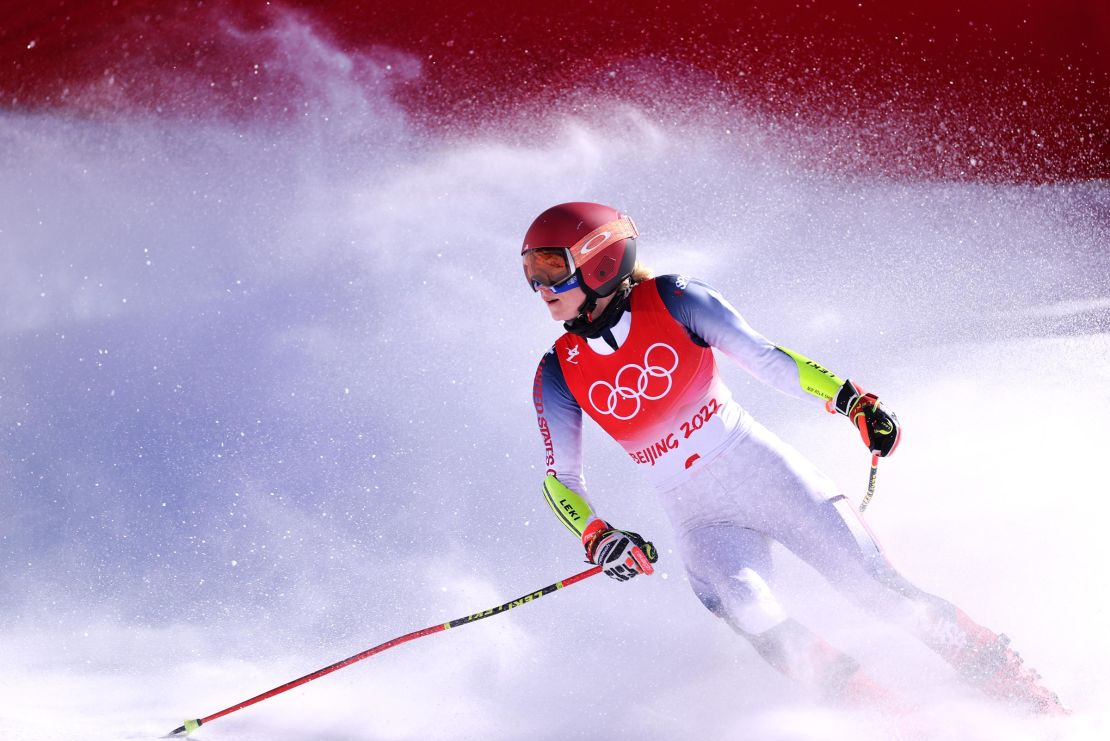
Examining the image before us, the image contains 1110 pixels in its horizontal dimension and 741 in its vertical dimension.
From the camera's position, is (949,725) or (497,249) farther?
(497,249)

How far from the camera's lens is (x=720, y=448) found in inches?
128

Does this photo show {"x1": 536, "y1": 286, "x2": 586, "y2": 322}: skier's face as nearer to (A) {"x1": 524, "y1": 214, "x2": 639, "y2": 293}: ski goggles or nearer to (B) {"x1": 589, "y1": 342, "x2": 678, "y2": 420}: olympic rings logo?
(A) {"x1": 524, "y1": 214, "x2": 639, "y2": 293}: ski goggles

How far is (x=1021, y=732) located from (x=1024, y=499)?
2.48m

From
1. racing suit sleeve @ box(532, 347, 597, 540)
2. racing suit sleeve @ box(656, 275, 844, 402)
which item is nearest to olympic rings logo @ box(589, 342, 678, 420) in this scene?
racing suit sleeve @ box(656, 275, 844, 402)

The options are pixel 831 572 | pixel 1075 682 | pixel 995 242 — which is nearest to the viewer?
pixel 831 572

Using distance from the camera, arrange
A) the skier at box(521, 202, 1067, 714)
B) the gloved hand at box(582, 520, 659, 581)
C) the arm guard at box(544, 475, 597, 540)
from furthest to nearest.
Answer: the arm guard at box(544, 475, 597, 540) < the gloved hand at box(582, 520, 659, 581) < the skier at box(521, 202, 1067, 714)

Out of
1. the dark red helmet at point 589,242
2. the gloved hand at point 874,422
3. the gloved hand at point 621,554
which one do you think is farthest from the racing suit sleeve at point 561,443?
the gloved hand at point 874,422

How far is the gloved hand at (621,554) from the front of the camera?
3.21 meters

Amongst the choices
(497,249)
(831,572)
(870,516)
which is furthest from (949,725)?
(497,249)

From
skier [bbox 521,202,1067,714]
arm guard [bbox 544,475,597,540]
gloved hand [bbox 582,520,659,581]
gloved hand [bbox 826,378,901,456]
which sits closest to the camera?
gloved hand [bbox 826,378,901,456]

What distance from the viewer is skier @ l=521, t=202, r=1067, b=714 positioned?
119 inches

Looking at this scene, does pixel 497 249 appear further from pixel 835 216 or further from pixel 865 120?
pixel 865 120

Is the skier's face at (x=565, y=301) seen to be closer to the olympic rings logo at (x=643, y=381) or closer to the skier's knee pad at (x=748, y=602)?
the olympic rings logo at (x=643, y=381)

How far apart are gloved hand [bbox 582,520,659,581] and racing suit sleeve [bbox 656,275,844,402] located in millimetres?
725
